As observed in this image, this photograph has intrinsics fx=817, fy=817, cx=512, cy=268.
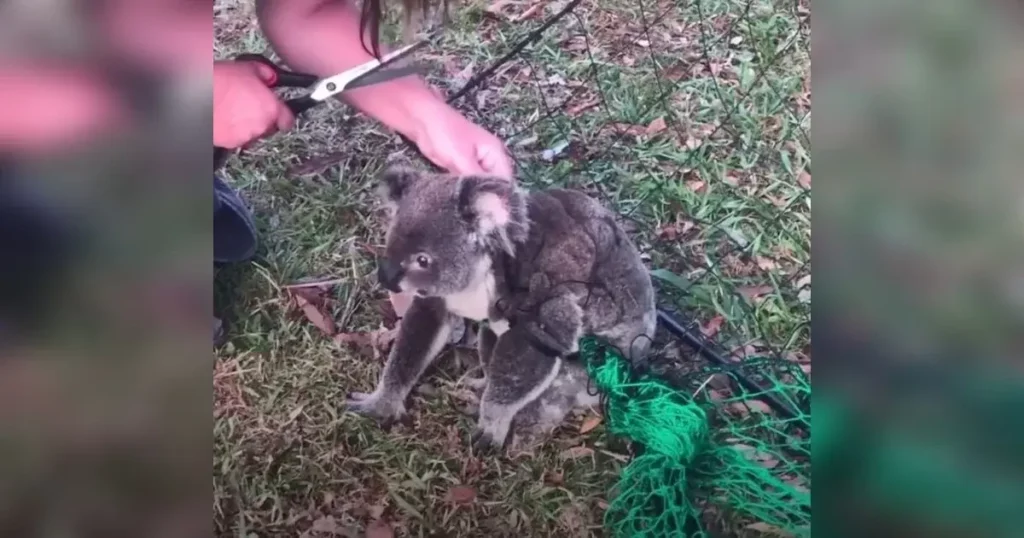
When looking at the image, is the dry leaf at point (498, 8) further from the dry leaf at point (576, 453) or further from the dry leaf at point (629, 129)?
the dry leaf at point (576, 453)

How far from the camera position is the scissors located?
1295 millimetres

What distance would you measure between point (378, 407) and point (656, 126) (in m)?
0.62

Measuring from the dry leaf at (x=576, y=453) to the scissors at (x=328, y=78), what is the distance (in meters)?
0.64

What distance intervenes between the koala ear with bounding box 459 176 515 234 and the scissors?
21 cm

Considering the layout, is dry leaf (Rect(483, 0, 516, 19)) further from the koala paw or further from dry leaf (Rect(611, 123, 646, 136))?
the koala paw

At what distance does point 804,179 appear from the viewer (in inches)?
48.7

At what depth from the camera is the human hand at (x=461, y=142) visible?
1.29 metres
